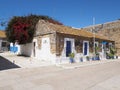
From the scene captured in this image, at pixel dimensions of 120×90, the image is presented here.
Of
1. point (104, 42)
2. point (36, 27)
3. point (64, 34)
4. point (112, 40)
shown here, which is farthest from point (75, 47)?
point (112, 40)

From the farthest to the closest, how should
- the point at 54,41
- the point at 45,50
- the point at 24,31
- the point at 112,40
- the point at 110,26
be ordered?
1. the point at 110,26
2. the point at 112,40
3. the point at 24,31
4. the point at 45,50
5. the point at 54,41

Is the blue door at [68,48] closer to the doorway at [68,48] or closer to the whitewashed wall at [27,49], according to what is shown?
the doorway at [68,48]

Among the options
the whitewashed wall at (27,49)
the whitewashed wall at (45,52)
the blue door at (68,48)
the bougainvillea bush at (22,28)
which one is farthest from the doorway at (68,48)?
the whitewashed wall at (27,49)

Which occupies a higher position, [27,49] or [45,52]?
[27,49]

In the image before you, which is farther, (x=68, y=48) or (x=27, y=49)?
(x=27, y=49)

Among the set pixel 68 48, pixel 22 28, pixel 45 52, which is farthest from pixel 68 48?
pixel 22 28

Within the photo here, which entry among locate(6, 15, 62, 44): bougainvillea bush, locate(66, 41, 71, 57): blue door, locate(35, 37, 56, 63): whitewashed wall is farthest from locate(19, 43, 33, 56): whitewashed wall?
locate(66, 41, 71, 57): blue door

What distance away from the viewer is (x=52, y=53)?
15953 mm

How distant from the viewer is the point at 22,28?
1905 cm

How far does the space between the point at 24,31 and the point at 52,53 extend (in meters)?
5.17

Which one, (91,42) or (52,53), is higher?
(91,42)

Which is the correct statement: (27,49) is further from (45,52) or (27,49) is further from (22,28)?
(45,52)

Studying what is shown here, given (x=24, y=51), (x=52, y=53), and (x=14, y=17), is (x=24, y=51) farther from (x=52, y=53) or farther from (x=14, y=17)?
(x=52, y=53)

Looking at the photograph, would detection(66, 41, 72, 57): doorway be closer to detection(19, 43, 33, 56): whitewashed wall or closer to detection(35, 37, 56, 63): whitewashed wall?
detection(35, 37, 56, 63): whitewashed wall
